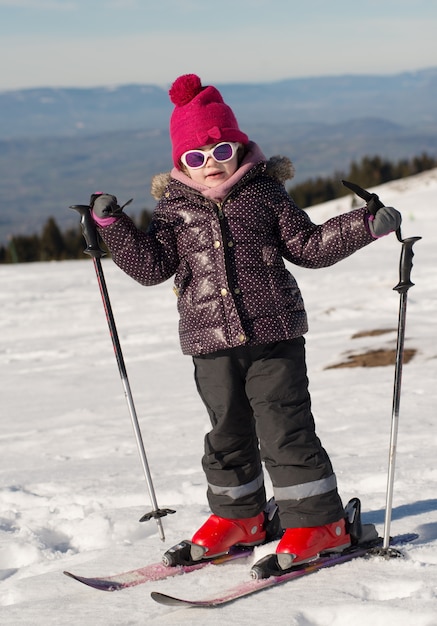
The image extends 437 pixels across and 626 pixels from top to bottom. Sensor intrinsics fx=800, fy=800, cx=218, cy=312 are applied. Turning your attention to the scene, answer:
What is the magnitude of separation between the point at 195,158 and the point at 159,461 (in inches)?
107

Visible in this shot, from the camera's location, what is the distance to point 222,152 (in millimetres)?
3463

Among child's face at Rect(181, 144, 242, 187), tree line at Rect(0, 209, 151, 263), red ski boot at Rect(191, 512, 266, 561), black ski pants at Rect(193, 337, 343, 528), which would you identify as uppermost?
tree line at Rect(0, 209, 151, 263)

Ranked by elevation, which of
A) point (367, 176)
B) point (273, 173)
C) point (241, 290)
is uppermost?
point (367, 176)

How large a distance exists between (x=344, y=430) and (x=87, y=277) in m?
12.8

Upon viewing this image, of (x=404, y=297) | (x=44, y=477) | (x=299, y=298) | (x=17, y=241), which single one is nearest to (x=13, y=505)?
(x=44, y=477)

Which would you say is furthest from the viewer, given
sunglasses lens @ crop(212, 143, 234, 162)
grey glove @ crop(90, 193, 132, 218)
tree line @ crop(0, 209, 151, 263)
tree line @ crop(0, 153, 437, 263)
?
tree line @ crop(0, 153, 437, 263)

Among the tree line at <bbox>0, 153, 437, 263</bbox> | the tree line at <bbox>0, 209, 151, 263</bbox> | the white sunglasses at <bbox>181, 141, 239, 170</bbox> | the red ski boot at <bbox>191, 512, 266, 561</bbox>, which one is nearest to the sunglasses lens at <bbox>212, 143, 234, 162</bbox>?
the white sunglasses at <bbox>181, 141, 239, 170</bbox>

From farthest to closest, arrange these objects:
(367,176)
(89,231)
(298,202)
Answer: (367,176)
(298,202)
(89,231)

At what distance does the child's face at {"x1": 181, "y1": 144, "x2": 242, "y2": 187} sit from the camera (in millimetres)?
3479

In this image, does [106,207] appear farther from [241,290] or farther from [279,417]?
[279,417]

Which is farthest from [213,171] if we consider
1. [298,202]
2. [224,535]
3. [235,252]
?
[298,202]

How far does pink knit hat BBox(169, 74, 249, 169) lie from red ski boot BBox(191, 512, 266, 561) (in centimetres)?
163

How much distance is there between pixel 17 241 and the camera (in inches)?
2660

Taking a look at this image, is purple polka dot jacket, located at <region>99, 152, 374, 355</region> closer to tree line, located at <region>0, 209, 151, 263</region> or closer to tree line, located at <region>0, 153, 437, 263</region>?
tree line, located at <region>0, 153, 437, 263</region>
